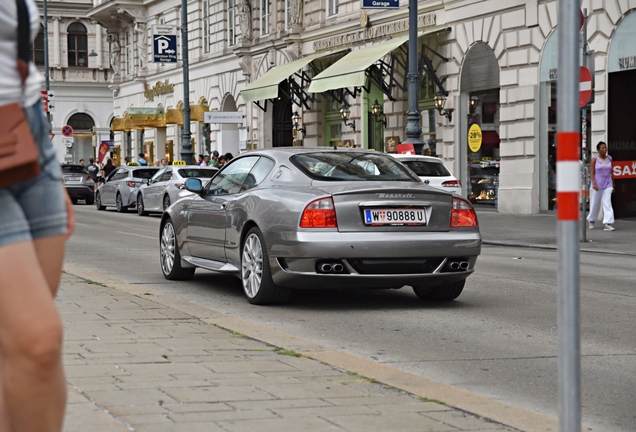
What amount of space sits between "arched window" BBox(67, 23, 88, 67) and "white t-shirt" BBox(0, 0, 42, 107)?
80.3 metres

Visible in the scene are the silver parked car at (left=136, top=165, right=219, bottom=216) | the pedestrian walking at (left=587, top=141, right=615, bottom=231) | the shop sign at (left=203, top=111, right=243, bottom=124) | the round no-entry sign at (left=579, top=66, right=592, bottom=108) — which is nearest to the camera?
the round no-entry sign at (left=579, top=66, right=592, bottom=108)

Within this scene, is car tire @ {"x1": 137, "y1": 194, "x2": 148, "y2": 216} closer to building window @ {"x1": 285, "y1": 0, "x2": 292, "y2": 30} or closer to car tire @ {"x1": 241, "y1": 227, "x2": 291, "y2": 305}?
building window @ {"x1": 285, "y1": 0, "x2": 292, "y2": 30}

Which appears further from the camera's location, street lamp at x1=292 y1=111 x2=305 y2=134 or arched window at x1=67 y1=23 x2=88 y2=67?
arched window at x1=67 y1=23 x2=88 y2=67

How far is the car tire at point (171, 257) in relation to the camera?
1203 centimetres

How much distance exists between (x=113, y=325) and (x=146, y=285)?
3.88 meters

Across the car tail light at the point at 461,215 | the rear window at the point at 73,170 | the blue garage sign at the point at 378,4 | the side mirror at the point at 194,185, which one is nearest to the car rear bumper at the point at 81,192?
the rear window at the point at 73,170

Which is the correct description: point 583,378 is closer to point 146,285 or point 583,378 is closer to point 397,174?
point 397,174

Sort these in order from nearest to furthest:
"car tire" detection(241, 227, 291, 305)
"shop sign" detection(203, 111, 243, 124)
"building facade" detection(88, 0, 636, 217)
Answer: "car tire" detection(241, 227, 291, 305) < "building facade" detection(88, 0, 636, 217) < "shop sign" detection(203, 111, 243, 124)

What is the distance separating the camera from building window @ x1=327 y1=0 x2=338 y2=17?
38.3 metres

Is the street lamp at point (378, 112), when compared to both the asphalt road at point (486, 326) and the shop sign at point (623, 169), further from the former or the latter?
the asphalt road at point (486, 326)

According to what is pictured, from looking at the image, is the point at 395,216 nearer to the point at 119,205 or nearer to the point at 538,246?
the point at 538,246

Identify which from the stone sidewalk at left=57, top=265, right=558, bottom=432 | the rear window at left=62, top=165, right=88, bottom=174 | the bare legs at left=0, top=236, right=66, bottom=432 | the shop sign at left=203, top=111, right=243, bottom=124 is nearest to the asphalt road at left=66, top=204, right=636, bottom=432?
the stone sidewalk at left=57, top=265, right=558, bottom=432

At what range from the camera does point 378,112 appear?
35.6 m

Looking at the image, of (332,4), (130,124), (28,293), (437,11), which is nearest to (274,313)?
(28,293)
